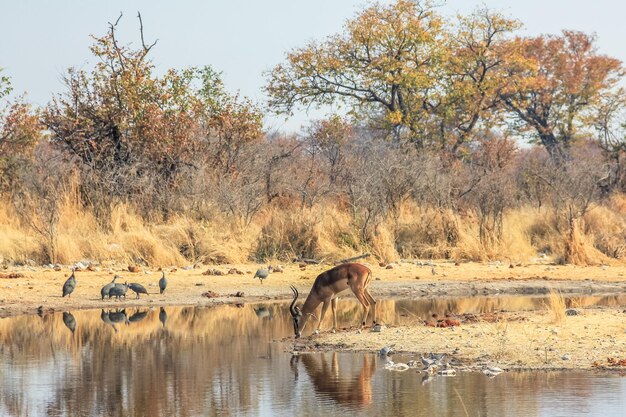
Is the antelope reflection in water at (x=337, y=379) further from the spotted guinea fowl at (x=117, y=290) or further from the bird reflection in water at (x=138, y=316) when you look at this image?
the spotted guinea fowl at (x=117, y=290)

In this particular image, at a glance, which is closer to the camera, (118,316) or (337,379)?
(337,379)

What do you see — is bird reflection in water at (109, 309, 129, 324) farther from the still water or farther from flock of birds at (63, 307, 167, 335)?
the still water

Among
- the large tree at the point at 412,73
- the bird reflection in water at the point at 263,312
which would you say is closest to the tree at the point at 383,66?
the large tree at the point at 412,73

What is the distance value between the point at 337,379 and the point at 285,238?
13.2m

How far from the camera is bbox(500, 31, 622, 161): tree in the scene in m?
52.5

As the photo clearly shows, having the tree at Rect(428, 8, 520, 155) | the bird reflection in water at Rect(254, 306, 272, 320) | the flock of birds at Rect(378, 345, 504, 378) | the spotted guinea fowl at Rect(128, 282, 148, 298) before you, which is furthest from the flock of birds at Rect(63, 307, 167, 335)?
the tree at Rect(428, 8, 520, 155)

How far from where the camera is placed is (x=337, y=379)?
477 inches

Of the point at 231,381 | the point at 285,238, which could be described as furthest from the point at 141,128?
the point at 231,381

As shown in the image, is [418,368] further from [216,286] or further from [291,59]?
[291,59]

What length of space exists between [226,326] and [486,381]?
5.94 metres

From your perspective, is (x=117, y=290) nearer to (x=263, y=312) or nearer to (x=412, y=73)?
(x=263, y=312)

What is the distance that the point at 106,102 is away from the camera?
29719 millimetres

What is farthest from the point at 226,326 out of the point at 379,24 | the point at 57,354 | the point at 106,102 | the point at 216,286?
the point at 379,24

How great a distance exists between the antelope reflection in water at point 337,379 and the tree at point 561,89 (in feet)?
126
